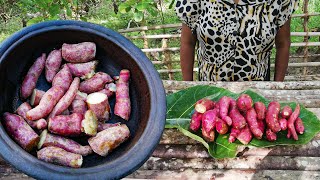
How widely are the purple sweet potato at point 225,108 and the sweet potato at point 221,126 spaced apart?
17 millimetres

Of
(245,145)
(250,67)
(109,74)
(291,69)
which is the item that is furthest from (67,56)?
(291,69)

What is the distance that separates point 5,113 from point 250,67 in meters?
1.36

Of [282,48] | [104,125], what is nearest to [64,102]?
[104,125]

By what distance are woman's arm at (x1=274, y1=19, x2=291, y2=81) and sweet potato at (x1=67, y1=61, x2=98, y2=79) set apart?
117cm

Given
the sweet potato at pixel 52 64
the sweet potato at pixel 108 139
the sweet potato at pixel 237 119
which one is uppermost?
the sweet potato at pixel 52 64

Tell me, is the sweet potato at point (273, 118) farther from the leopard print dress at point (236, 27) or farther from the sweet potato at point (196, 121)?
the leopard print dress at point (236, 27)

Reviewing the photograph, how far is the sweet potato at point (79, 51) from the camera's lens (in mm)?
1542

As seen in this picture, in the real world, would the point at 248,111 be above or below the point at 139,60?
below

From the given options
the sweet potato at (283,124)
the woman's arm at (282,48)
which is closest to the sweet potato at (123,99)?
the sweet potato at (283,124)

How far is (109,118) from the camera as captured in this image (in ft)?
5.04

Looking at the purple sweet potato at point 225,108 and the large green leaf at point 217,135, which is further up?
the purple sweet potato at point 225,108

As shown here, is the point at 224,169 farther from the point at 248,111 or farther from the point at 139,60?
the point at 139,60

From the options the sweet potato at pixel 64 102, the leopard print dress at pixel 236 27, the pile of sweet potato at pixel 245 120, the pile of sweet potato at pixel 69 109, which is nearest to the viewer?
the pile of sweet potato at pixel 69 109

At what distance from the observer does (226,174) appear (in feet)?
5.17
